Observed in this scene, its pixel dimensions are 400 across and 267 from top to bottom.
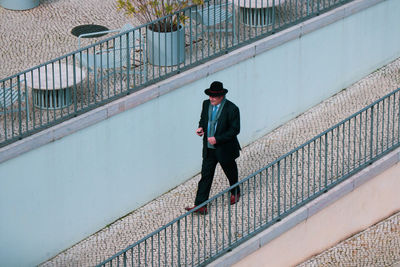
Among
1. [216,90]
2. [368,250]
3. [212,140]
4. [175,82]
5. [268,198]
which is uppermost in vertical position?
[216,90]

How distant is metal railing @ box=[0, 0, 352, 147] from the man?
1260 millimetres

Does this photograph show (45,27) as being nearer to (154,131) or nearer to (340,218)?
(154,131)

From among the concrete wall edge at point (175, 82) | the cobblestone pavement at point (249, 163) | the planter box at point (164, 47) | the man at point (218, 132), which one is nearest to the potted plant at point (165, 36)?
the planter box at point (164, 47)

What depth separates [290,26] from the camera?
15688 mm

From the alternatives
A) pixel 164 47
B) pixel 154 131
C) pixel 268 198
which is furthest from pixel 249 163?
pixel 164 47

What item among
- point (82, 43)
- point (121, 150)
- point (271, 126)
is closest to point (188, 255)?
point (121, 150)

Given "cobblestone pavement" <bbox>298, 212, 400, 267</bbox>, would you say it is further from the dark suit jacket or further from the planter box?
the planter box

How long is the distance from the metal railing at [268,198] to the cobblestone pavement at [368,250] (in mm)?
802

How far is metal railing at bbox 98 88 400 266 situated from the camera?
1330 centimetres

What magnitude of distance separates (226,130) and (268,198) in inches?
43.1

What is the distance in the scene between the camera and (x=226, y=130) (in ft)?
44.9

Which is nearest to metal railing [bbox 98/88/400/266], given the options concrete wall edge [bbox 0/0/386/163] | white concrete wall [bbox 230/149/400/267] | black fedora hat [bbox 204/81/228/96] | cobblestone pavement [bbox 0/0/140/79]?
white concrete wall [bbox 230/149/400/267]

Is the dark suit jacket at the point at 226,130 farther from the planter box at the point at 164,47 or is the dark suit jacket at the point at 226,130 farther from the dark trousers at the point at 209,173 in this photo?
the planter box at the point at 164,47

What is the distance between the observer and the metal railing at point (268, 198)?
13.3m
